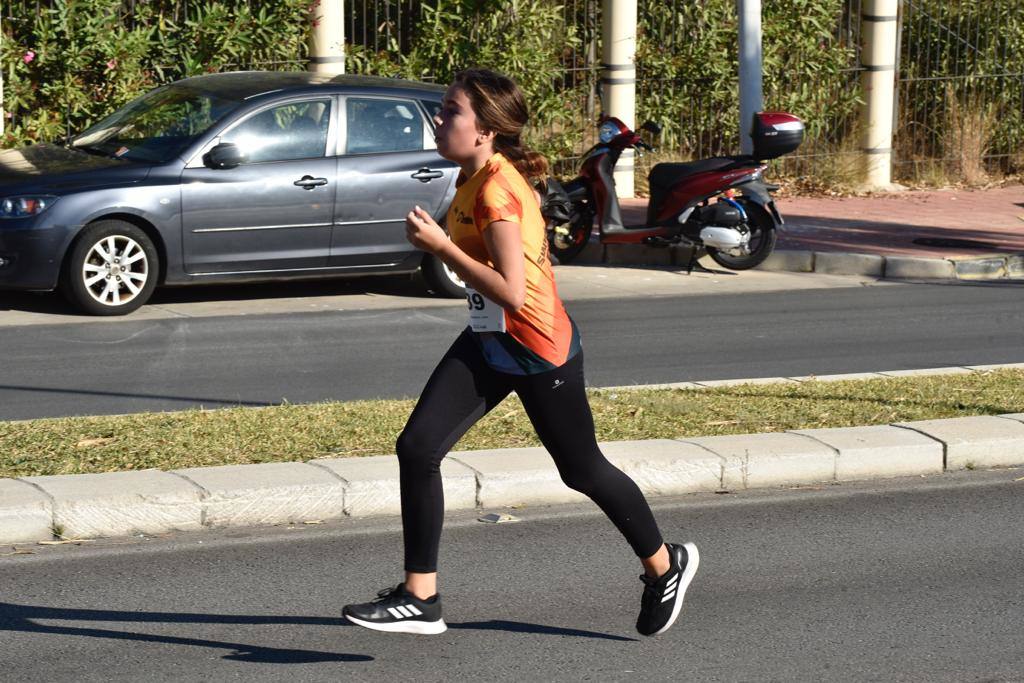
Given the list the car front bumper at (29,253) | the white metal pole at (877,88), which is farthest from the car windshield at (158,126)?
the white metal pole at (877,88)

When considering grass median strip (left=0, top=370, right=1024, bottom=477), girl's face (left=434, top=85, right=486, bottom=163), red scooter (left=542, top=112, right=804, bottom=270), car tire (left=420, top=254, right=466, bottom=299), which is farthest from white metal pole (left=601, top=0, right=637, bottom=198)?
girl's face (left=434, top=85, right=486, bottom=163)

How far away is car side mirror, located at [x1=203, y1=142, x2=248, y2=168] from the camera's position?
1110 centimetres

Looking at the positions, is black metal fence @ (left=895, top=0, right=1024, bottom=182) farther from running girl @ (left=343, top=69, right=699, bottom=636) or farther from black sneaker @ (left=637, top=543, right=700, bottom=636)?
running girl @ (left=343, top=69, right=699, bottom=636)

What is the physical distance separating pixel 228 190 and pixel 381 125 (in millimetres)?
1349

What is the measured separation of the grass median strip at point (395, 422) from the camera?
664cm

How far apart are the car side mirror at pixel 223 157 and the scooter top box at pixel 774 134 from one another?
15.5 feet

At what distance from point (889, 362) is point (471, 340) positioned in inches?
223

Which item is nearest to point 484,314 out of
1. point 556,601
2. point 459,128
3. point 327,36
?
point 459,128

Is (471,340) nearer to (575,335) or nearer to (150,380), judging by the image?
(575,335)

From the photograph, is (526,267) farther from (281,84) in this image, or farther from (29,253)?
(281,84)

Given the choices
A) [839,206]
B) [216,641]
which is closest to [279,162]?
[216,641]

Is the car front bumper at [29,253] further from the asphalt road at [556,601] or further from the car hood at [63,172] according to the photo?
the asphalt road at [556,601]

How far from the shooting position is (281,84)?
1184cm

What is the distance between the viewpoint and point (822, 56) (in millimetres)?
19328
